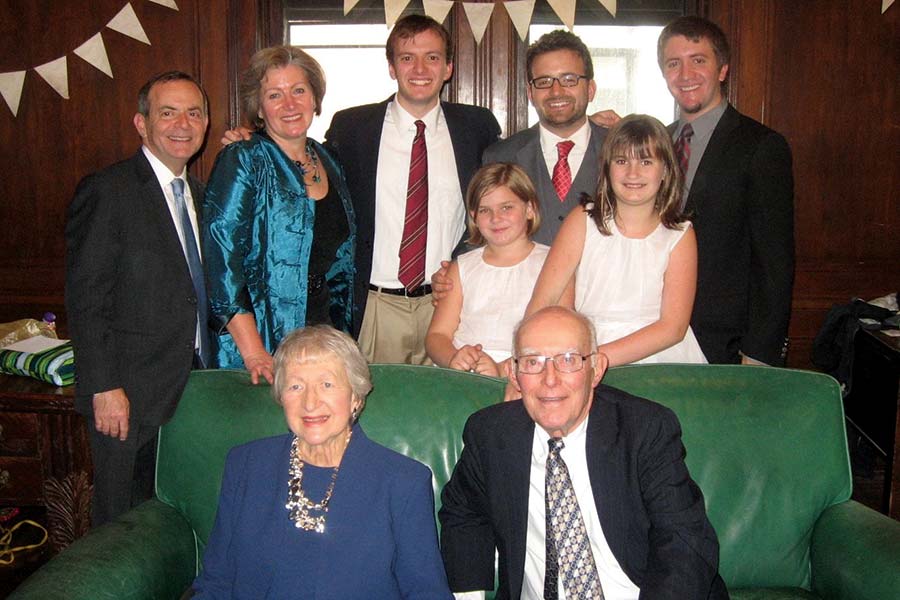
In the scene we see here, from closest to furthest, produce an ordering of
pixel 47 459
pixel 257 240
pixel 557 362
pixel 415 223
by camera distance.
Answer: pixel 557 362 → pixel 257 240 → pixel 415 223 → pixel 47 459

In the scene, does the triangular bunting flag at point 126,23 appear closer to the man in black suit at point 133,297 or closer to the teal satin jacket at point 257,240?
the man in black suit at point 133,297

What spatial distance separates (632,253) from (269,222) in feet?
3.51

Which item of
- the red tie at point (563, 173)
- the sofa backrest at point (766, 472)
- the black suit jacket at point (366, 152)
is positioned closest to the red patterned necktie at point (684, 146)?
the red tie at point (563, 173)

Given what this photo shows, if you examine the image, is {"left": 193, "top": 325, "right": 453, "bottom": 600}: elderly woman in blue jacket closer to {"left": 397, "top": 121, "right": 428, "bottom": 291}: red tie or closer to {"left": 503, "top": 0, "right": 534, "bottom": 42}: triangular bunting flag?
{"left": 397, "top": 121, "right": 428, "bottom": 291}: red tie

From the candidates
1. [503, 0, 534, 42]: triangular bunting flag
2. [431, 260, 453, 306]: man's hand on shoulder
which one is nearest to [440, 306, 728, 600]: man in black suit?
[431, 260, 453, 306]: man's hand on shoulder

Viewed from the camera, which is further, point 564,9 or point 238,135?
point 564,9

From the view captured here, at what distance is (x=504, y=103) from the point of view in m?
4.15

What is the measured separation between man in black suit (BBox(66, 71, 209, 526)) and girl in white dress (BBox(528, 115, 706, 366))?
1060 millimetres

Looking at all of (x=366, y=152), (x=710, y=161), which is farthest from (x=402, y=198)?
(x=710, y=161)

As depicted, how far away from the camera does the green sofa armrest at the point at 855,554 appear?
1.94m

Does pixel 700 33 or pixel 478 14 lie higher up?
pixel 478 14

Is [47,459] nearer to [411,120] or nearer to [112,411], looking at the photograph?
[112,411]

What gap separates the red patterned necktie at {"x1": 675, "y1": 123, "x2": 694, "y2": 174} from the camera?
294cm

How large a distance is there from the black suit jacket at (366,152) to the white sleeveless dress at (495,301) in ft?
1.51
